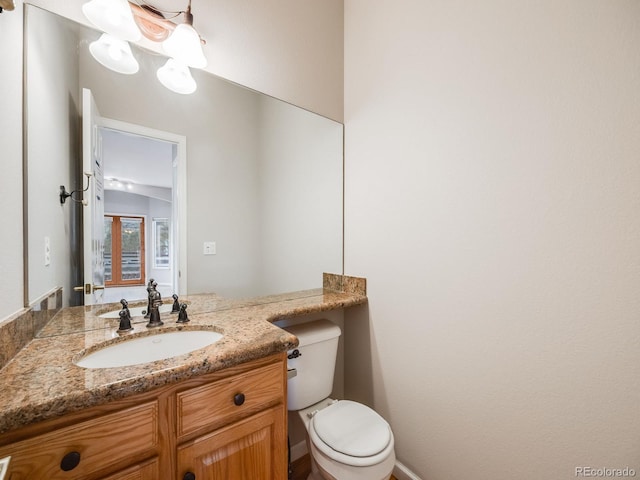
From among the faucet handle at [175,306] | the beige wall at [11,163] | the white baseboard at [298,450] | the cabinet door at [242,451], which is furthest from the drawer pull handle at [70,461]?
the white baseboard at [298,450]

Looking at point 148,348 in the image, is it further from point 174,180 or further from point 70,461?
point 174,180

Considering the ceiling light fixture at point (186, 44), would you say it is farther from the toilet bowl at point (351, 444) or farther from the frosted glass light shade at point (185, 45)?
the toilet bowl at point (351, 444)

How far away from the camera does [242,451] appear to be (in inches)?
32.1

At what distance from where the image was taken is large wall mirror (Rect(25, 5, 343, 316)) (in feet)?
2.99

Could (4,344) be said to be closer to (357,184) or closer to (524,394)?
(357,184)

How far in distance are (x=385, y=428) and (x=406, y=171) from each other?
1.18m

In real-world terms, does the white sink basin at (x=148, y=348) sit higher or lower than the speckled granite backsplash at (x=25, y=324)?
lower

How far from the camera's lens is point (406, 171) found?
1.33 m

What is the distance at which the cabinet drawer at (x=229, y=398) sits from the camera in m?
0.72

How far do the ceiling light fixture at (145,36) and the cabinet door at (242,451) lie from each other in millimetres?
1366

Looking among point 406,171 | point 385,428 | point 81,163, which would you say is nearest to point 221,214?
point 81,163

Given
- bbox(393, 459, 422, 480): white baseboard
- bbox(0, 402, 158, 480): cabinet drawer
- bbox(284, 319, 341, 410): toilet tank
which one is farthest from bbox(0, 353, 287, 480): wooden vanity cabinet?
bbox(393, 459, 422, 480): white baseboard

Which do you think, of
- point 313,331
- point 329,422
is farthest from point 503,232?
point 329,422
